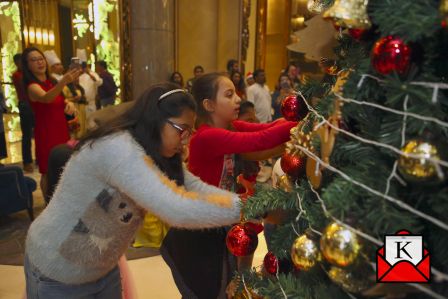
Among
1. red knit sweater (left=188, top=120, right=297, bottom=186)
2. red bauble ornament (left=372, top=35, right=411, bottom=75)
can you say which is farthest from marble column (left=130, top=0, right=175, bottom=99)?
red bauble ornament (left=372, top=35, right=411, bottom=75)

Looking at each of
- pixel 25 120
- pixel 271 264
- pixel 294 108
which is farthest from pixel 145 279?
pixel 25 120

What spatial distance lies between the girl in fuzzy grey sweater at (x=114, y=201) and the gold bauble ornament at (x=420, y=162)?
2.24ft

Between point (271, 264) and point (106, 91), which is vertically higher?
point (271, 264)

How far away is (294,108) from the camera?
1.21 meters

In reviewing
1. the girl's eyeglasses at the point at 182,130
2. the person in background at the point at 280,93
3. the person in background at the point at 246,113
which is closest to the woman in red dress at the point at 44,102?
the person in background at the point at 246,113

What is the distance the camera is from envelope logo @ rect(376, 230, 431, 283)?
0.70 metres

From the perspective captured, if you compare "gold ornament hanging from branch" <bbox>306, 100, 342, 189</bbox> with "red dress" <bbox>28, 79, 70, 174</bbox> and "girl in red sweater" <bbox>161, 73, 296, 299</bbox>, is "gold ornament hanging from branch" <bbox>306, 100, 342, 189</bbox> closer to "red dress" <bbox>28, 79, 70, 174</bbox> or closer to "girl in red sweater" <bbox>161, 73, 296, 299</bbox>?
"girl in red sweater" <bbox>161, 73, 296, 299</bbox>

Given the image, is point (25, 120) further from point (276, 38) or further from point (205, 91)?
point (276, 38)

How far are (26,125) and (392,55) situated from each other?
5.76m

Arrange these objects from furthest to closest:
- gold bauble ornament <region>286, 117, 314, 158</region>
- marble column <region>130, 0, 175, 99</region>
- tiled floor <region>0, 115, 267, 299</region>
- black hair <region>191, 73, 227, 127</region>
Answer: marble column <region>130, 0, 175, 99</region>
tiled floor <region>0, 115, 267, 299</region>
black hair <region>191, 73, 227, 127</region>
gold bauble ornament <region>286, 117, 314, 158</region>

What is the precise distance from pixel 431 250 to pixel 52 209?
3.83ft

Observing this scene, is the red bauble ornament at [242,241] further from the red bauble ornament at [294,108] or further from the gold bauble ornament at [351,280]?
the gold bauble ornament at [351,280]

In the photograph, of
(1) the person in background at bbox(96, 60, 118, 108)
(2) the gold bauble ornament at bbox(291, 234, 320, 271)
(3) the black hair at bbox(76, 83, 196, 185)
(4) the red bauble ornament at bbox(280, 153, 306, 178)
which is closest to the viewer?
(2) the gold bauble ornament at bbox(291, 234, 320, 271)

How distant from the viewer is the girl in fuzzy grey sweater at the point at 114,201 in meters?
1.28
